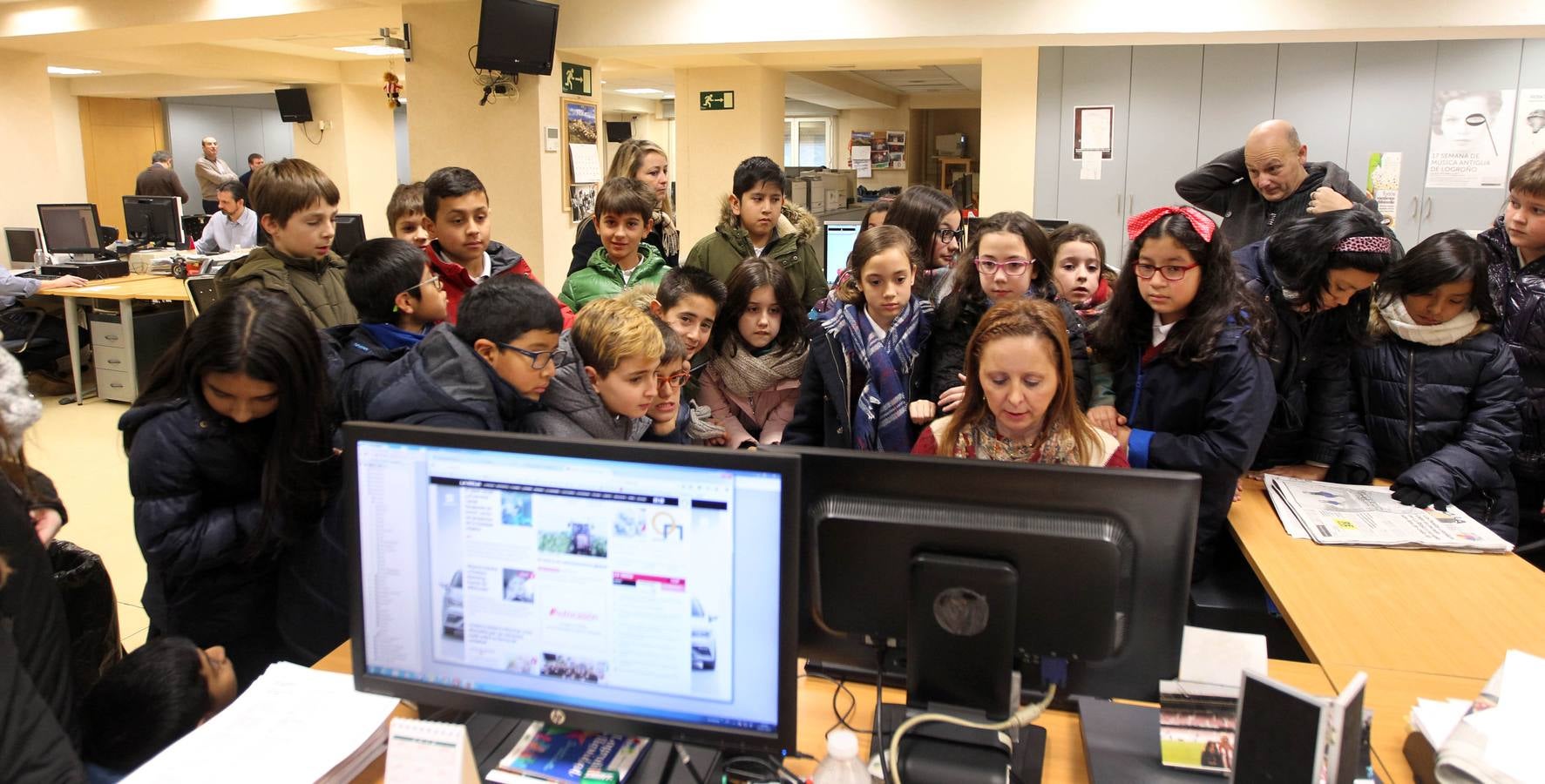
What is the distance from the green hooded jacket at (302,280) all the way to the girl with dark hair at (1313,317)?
2.51 m

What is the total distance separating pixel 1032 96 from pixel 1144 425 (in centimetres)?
486

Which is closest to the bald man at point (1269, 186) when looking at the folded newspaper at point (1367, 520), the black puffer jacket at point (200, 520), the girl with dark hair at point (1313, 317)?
the girl with dark hair at point (1313, 317)

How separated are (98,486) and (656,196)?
3063 millimetres

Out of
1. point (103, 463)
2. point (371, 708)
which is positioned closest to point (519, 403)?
point (371, 708)

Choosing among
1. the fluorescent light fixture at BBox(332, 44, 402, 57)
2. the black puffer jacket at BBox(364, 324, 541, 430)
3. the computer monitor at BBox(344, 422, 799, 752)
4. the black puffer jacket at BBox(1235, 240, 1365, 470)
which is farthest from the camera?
the fluorescent light fixture at BBox(332, 44, 402, 57)

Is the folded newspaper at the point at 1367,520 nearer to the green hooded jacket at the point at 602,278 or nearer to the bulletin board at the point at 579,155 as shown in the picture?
the green hooded jacket at the point at 602,278

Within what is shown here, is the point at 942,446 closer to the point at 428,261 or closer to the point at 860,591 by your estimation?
the point at 860,591

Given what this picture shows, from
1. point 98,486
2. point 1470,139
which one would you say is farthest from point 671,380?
point 1470,139

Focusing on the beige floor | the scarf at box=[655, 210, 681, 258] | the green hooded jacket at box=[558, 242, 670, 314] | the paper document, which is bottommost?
the beige floor

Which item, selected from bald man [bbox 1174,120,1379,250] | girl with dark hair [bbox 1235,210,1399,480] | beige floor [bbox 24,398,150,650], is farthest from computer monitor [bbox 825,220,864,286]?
beige floor [bbox 24,398,150,650]

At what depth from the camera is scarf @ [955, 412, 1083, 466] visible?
182 centimetres

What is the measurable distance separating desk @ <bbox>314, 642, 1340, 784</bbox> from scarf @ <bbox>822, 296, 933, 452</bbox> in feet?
3.35

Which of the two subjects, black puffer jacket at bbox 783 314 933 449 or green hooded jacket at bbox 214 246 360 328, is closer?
A: black puffer jacket at bbox 783 314 933 449

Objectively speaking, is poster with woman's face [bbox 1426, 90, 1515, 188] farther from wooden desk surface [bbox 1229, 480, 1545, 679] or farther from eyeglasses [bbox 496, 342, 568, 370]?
eyeglasses [bbox 496, 342, 568, 370]
